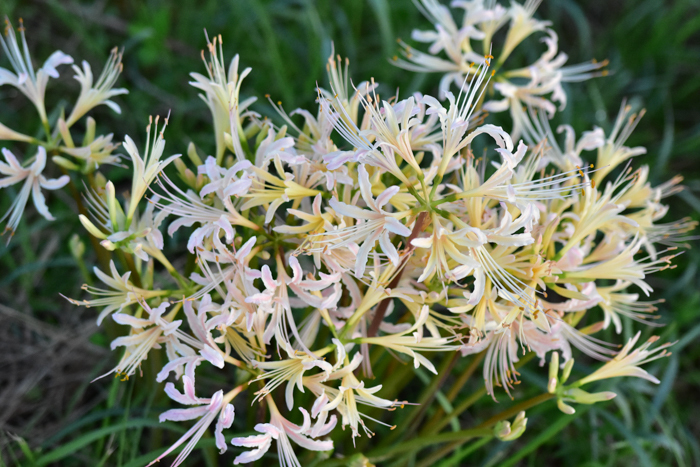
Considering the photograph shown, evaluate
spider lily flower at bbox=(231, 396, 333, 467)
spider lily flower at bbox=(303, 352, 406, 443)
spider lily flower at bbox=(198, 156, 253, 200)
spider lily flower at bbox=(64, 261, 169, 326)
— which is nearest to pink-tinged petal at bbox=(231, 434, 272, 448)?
spider lily flower at bbox=(231, 396, 333, 467)

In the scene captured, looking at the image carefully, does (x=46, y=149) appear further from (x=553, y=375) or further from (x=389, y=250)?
(x=553, y=375)

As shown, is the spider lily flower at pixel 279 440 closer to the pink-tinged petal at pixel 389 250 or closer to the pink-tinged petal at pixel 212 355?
the pink-tinged petal at pixel 212 355

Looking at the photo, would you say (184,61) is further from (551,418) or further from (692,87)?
(692,87)

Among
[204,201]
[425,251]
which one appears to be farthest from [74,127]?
[425,251]

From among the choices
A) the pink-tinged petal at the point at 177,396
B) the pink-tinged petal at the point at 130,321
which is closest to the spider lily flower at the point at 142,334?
the pink-tinged petal at the point at 130,321

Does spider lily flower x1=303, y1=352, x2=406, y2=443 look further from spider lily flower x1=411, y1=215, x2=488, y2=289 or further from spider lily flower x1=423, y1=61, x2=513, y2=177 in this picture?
spider lily flower x1=423, y1=61, x2=513, y2=177

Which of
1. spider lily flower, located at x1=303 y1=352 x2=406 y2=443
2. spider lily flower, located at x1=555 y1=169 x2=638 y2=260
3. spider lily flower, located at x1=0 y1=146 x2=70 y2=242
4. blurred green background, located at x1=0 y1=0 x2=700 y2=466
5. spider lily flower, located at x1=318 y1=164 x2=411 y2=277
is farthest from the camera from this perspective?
blurred green background, located at x1=0 y1=0 x2=700 y2=466

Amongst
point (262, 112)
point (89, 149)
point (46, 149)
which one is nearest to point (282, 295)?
point (89, 149)
